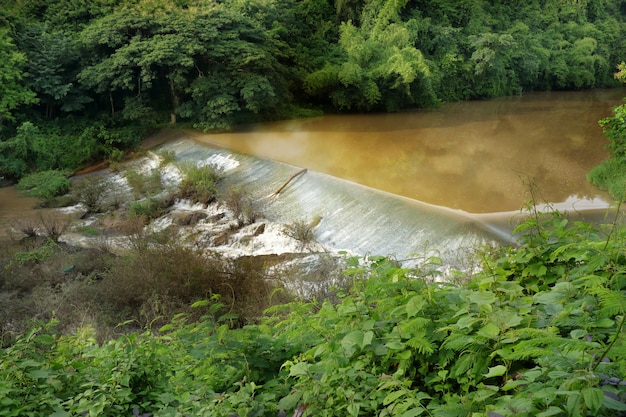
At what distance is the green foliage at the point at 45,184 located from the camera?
10.5 meters

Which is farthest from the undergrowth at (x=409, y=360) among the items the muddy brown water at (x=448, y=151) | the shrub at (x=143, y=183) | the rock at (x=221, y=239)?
the shrub at (x=143, y=183)

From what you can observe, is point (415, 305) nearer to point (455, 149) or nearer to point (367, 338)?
point (367, 338)

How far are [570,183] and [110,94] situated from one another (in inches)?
453

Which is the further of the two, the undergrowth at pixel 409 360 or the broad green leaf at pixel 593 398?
the undergrowth at pixel 409 360

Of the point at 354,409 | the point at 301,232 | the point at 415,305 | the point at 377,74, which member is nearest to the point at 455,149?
the point at 377,74

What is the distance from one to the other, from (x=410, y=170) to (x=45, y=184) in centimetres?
769

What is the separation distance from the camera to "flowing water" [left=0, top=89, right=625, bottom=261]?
7.93 m

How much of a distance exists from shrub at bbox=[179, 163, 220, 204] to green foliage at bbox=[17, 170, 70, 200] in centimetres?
269

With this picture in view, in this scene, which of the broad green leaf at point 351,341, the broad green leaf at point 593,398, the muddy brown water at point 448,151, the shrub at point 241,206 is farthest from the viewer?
the muddy brown water at point 448,151

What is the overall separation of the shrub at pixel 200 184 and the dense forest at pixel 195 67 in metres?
3.22

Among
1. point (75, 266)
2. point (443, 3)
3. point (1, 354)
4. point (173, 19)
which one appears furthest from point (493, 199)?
point (443, 3)

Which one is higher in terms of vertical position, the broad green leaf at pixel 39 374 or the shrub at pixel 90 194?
the broad green leaf at pixel 39 374

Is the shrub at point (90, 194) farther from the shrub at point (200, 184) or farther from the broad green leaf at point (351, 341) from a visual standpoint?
the broad green leaf at point (351, 341)

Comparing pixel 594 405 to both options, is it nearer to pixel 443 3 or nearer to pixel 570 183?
pixel 570 183
